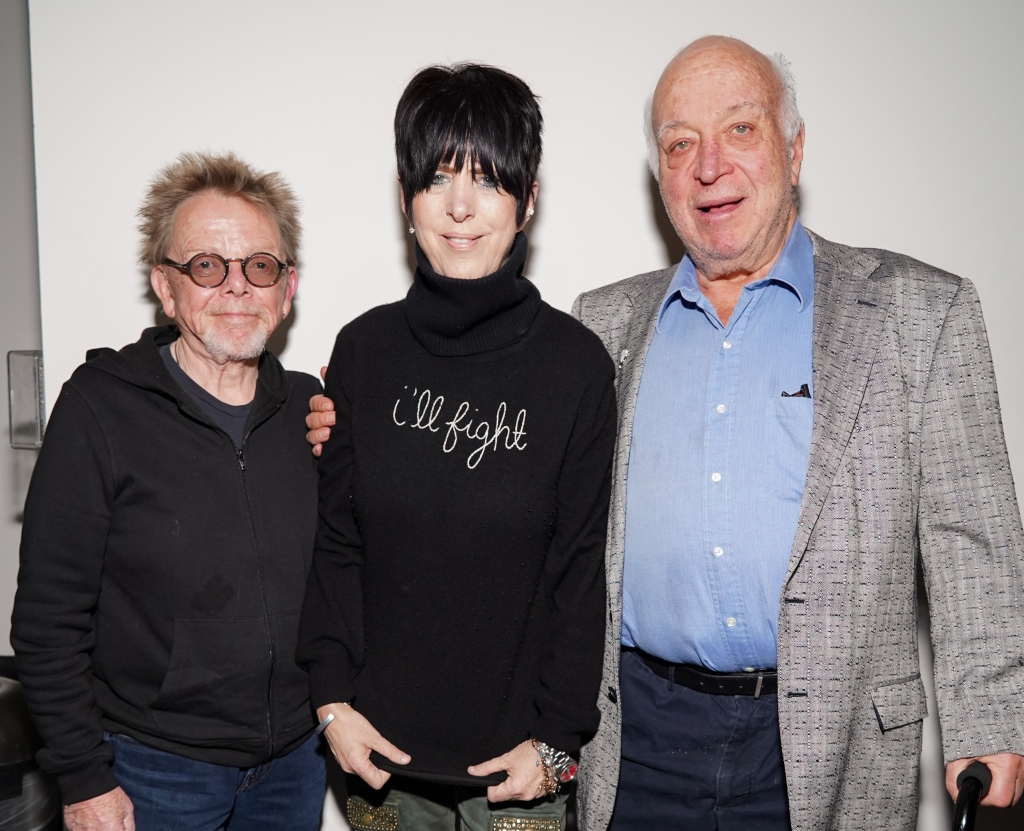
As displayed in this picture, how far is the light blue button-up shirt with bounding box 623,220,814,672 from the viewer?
179cm

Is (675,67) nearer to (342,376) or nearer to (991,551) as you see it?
(342,376)

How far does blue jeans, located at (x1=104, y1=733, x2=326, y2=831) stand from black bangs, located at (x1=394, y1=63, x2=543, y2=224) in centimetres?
138

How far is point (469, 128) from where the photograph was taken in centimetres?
178

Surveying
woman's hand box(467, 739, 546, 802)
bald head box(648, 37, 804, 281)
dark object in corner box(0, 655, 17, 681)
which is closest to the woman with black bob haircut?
woman's hand box(467, 739, 546, 802)

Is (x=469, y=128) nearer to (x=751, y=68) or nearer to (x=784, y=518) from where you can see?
(x=751, y=68)

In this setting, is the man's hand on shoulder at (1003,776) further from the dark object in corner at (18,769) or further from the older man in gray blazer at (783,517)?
the dark object in corner at (18,769)

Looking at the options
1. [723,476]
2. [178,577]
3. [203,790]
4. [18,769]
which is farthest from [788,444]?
[18,769]

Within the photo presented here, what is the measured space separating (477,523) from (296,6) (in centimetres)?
180

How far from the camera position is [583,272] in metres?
2.62

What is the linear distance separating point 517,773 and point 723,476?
2.47ft

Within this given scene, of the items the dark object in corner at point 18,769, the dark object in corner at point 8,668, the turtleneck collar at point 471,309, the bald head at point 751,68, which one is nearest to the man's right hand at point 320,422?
the turtleneck collar at point 471,309

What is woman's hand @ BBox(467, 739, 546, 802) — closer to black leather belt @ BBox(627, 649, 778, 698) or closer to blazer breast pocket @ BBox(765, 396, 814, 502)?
black leather belt @ BBox(627, 649, 778, 698)

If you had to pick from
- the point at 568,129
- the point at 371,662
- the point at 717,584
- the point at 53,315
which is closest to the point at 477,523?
the point at 371,662

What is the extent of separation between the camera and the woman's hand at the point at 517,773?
1700mm
